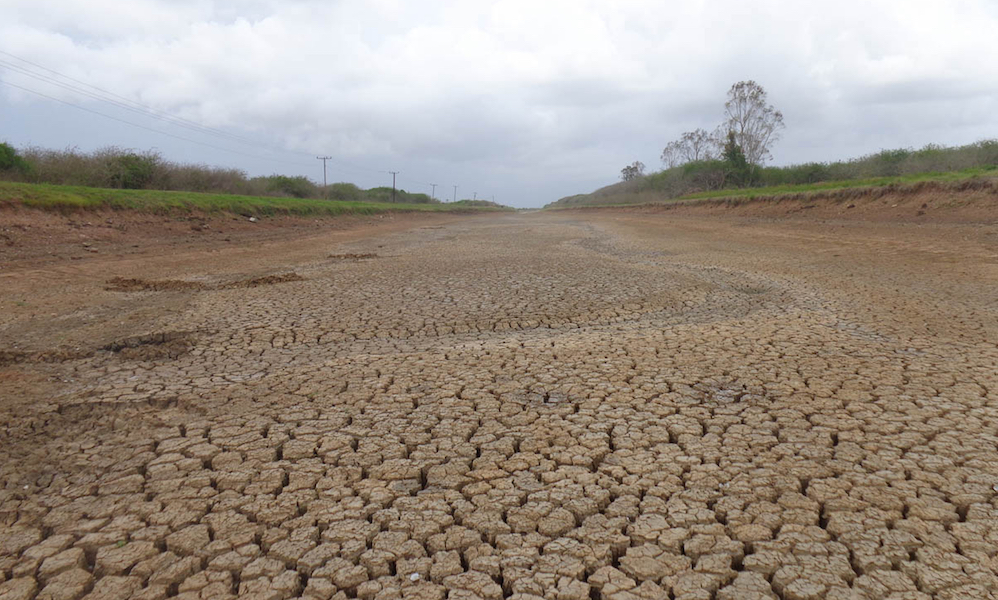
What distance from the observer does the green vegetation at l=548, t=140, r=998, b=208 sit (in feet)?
57.5

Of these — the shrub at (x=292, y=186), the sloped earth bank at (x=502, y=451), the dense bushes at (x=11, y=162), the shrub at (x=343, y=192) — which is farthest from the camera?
the shrub at (x=343, y=192)

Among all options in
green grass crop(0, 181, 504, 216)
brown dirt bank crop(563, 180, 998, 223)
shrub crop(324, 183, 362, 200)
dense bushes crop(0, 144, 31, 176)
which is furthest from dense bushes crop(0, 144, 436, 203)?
brown dirt bank crop(563, 180, 998, 223)

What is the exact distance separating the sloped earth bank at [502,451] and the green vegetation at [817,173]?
1458 cm

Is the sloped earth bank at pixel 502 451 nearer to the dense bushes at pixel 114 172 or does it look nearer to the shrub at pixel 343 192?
the dense bushes at pixel 114 172

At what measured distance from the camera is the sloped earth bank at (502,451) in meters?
1.76

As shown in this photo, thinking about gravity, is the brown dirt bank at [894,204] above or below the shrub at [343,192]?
below

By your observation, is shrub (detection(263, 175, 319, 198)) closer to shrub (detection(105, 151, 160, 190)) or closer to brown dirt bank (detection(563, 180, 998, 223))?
shrub (detection(105, 151, 160, 190))

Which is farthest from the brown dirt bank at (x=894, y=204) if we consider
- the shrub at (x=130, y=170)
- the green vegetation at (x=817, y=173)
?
the shrub at (x=130, y=170)

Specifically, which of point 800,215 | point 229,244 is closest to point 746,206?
point 800,215

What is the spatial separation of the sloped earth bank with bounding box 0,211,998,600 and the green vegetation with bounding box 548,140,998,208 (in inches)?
574

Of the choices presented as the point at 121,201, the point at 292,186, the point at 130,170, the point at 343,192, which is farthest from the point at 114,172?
the point at 343,192

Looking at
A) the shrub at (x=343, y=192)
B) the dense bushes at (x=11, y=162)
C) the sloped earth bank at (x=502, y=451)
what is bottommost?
the sloped earth bank at (x=502, y=451)

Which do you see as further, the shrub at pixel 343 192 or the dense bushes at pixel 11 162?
the shrub at pixel 343 192

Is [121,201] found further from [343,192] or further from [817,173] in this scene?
[343,192]
